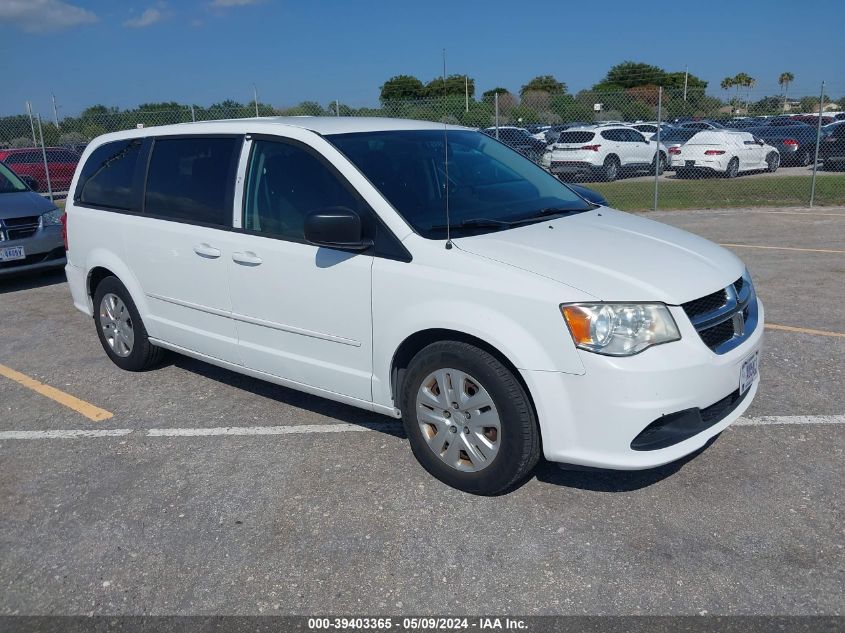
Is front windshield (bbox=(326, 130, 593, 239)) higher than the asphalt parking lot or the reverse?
higher

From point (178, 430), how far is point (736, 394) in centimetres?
318

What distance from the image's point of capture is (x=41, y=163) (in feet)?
66.5

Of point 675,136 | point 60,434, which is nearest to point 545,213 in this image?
point 60,434

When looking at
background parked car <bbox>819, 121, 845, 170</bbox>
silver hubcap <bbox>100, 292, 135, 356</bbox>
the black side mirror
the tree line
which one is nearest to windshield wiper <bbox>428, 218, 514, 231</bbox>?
the black side mirror

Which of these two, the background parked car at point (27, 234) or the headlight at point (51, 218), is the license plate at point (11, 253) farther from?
the headlight at point (51, 218)

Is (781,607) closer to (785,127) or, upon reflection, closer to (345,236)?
(345,236)

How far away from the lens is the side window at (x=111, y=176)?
5527 mm

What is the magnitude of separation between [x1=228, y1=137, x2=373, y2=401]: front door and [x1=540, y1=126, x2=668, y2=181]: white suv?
1684 centimetres

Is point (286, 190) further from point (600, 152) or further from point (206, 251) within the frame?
point (600, 152)

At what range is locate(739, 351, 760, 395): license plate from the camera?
3722 millimetres

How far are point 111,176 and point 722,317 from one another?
14.2 ft

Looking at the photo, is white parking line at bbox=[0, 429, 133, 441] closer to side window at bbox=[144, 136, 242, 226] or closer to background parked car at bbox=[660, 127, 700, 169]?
side window at bbox=[144, 136, 242, 226]

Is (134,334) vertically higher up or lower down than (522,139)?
lower down

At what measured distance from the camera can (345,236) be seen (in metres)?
3.84
